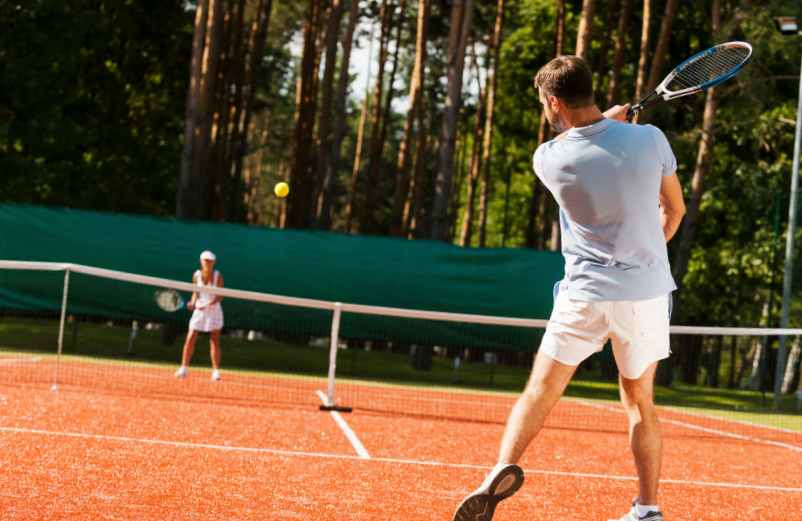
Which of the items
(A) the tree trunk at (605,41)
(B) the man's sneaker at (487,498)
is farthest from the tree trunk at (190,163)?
(B) the man's sneaker at (487,498)

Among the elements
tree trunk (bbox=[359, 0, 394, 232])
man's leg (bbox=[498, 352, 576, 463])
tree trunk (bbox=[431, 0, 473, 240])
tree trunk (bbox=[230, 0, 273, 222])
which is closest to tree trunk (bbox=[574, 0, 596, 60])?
tree trunk (bbox=[431, 0, 473, 240])

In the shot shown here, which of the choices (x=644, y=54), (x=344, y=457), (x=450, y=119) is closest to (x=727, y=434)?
(x=344, y=457)

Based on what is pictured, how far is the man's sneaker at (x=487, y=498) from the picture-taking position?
4.51 meters

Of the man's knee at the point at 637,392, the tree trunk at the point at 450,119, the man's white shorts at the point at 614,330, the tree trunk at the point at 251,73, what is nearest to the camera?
the man's white shorts at the point at 614,330

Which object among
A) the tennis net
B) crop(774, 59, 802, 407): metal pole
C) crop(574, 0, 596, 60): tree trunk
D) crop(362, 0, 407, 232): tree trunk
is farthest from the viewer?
crop(362, 0, 407, 232): tree trunk

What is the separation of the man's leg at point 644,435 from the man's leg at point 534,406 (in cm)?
32

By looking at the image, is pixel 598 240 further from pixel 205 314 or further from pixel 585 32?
pixel 585 32

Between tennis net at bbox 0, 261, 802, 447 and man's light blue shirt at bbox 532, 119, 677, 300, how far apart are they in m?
6.78

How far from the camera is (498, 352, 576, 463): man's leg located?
471 centimetres

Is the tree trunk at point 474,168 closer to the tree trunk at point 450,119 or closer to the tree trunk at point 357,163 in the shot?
the tree trunk at point 357,163

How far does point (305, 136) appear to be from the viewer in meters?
35.2

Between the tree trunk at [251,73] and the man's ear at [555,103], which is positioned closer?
the man's ear at [555,103]

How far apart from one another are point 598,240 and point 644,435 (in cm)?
87

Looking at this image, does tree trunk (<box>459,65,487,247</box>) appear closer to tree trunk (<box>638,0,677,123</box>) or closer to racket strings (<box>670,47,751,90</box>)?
tree trunk (<box>638,0,677,123</box>)
